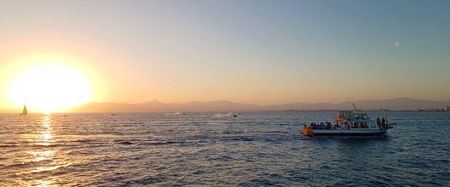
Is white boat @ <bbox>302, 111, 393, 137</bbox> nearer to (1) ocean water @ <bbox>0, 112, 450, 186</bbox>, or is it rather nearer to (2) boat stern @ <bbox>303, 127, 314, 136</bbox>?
(2) boat stern @ <bbox>303, 127, 314, 136</bbox>

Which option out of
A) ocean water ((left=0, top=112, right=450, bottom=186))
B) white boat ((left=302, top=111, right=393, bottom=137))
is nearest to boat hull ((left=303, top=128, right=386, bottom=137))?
white boat ((left=302, top=111, right=393, bottom=137))

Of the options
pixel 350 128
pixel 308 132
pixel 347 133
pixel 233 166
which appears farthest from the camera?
pixel 308 132

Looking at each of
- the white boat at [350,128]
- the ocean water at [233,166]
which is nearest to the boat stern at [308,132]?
the white boat at [350,128]

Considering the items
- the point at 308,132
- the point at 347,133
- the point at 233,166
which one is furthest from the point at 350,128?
the point at 233,166

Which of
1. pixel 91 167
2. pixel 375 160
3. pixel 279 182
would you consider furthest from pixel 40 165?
pixel 375 160

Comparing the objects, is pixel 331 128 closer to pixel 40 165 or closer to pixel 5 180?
pixel 40 165

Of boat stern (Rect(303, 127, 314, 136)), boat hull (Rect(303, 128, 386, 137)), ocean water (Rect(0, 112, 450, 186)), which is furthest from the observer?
boat stern (Rect(303, 127, 314, 136))

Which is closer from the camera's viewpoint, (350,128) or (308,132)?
(350,128)

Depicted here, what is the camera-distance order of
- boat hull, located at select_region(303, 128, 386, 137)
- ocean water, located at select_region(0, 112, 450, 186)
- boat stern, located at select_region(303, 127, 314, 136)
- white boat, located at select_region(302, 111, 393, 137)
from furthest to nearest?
boat stern, located at select_region(303, 127, 314, 136)
white boat, located at select_region(302, 111, 393, 137)
boat hull, located at select_region(303, 128, 386, 137)
ocean water, located at select_region(0, 112, 450, 186)

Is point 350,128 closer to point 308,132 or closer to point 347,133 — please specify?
point 347,133

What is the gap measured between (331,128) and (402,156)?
89.4 feet

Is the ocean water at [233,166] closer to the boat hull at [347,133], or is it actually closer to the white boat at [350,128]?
the boat hull at [347,133]

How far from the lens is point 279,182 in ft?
112

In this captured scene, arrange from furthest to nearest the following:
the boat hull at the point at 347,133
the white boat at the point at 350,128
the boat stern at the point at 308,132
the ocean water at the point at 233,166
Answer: the boat stern at the point at 308,132
the white boat at the point at 350,128
the boat hull at the point at 347,133
the ocean water at the point at 233,166
